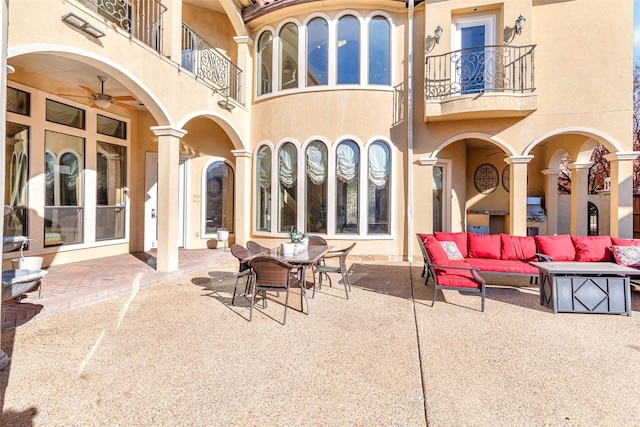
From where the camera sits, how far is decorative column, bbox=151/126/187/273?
693cm

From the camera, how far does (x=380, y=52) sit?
30.8 feet

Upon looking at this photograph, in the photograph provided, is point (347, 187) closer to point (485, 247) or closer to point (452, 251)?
point (452, 251)

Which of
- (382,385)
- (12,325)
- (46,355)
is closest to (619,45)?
(382,385)

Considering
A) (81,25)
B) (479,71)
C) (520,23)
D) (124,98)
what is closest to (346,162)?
(479,71)

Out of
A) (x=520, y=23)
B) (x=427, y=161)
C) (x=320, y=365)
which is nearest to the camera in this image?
(x=320, y=365)

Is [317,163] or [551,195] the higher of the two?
[317,163]

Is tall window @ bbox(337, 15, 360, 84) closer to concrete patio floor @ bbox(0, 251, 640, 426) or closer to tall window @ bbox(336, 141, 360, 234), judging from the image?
tall window @ bbox(336, 141, 360, 234)

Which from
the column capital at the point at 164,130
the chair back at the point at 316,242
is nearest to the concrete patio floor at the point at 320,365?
the chair back at the point at 316,242

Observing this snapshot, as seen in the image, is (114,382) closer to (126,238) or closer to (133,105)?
(126,238)

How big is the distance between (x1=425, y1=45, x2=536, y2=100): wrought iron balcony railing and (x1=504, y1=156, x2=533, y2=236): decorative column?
1674mm

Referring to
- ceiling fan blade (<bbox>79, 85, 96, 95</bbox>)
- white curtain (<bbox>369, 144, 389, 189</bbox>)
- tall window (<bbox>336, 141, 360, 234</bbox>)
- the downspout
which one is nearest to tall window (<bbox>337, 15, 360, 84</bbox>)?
the downspout

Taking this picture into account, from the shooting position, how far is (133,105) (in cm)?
898

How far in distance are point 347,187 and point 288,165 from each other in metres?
1.78

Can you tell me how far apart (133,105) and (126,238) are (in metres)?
3.49
